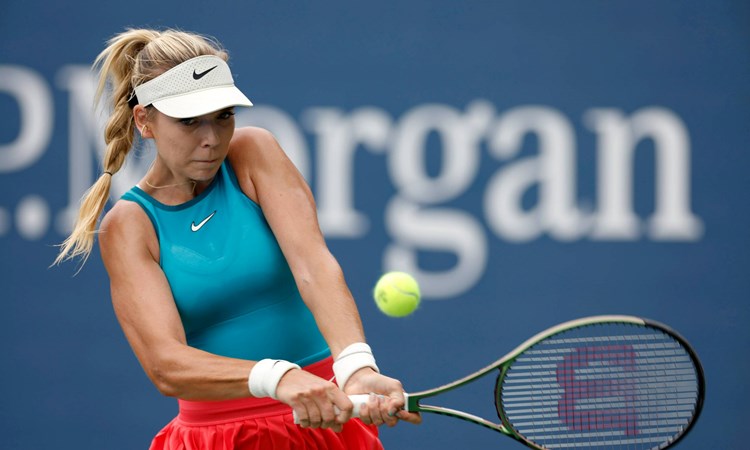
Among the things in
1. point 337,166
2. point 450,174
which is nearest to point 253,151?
point 337,166

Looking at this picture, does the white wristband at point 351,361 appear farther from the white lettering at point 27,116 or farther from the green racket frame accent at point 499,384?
the white lettering at point 27,116

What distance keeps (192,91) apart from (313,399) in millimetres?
703

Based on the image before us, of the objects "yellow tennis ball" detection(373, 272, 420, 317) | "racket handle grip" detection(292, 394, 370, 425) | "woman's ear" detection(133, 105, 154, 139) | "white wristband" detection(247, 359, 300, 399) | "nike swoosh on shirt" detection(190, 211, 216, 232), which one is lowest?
"racket handle grip" detection(292, 394, 370, 425)

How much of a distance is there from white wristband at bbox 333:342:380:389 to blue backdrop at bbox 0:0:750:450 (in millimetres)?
2251

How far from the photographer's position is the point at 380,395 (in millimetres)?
2127

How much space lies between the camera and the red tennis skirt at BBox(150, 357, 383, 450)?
2.24m

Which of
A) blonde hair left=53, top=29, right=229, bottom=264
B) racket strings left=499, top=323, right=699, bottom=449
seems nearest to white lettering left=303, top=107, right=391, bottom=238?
racket strings left=499, top=323, right=699, bottom=449

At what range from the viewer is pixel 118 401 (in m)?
4.40

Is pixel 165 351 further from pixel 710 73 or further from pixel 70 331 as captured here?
pixel 710 73

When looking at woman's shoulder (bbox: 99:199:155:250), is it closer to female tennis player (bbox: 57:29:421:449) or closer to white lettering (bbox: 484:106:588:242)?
female tennis player (bbox: 57:29:421:449)

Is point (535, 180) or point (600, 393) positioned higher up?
point (535, 180)

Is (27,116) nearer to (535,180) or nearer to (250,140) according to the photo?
(535,180)

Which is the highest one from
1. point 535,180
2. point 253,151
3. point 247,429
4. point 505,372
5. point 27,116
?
point 27,116

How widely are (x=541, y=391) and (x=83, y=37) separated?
2.86 meters
